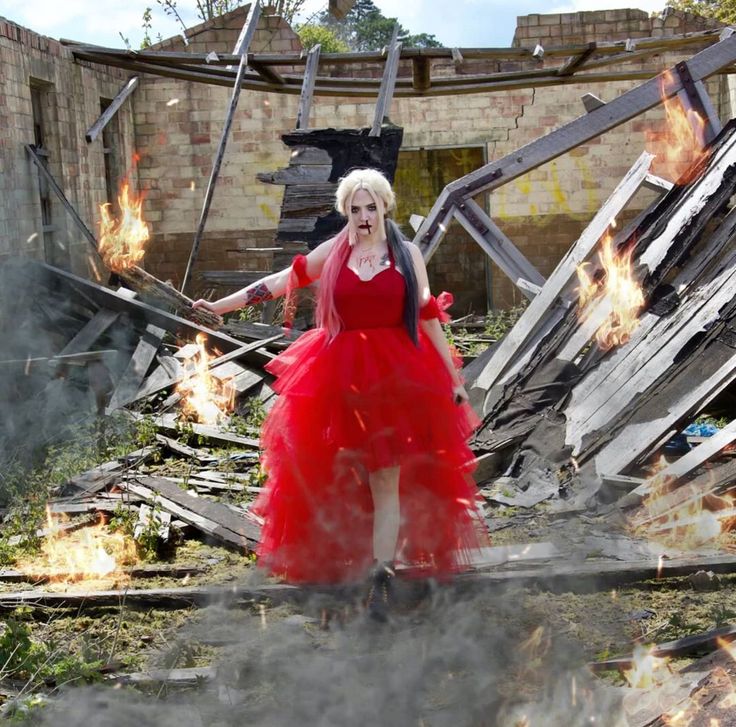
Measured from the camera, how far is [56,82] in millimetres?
12898

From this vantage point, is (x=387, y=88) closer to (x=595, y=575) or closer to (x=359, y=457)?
(x=359, y=457)

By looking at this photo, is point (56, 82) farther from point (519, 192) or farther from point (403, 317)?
point (403, 317)

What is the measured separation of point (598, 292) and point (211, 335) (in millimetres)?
4434

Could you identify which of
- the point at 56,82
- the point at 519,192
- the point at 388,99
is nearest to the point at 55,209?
the point at 56,82

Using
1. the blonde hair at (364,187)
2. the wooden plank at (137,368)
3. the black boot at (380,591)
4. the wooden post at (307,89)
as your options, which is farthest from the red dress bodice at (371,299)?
the wooden post at (307,89)

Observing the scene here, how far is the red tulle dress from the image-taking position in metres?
5.10

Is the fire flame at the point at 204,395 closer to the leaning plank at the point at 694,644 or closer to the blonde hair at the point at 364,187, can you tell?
the blonde hair at the point at 364,187

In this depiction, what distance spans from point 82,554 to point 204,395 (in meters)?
3.81

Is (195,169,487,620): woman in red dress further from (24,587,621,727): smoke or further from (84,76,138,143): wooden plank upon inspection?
(84,76,138,143): wooden plank

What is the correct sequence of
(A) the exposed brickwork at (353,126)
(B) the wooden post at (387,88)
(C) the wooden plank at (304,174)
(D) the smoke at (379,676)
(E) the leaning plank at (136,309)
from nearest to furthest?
(D) the smoke at (379,676), (E) the leaning plank at (136,309), (B) the wooden post at (387,88), (C) the wooden plank at (304,174), (A) the exposed brickwork at (353,126)

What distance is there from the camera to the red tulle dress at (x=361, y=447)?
5098mm

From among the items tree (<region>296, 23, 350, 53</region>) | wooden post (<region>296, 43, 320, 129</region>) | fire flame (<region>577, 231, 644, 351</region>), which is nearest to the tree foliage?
tree (<region>296, 23, 350, 53</region>)

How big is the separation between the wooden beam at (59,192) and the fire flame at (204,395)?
363cm

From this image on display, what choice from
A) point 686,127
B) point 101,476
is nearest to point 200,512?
point 101,476
